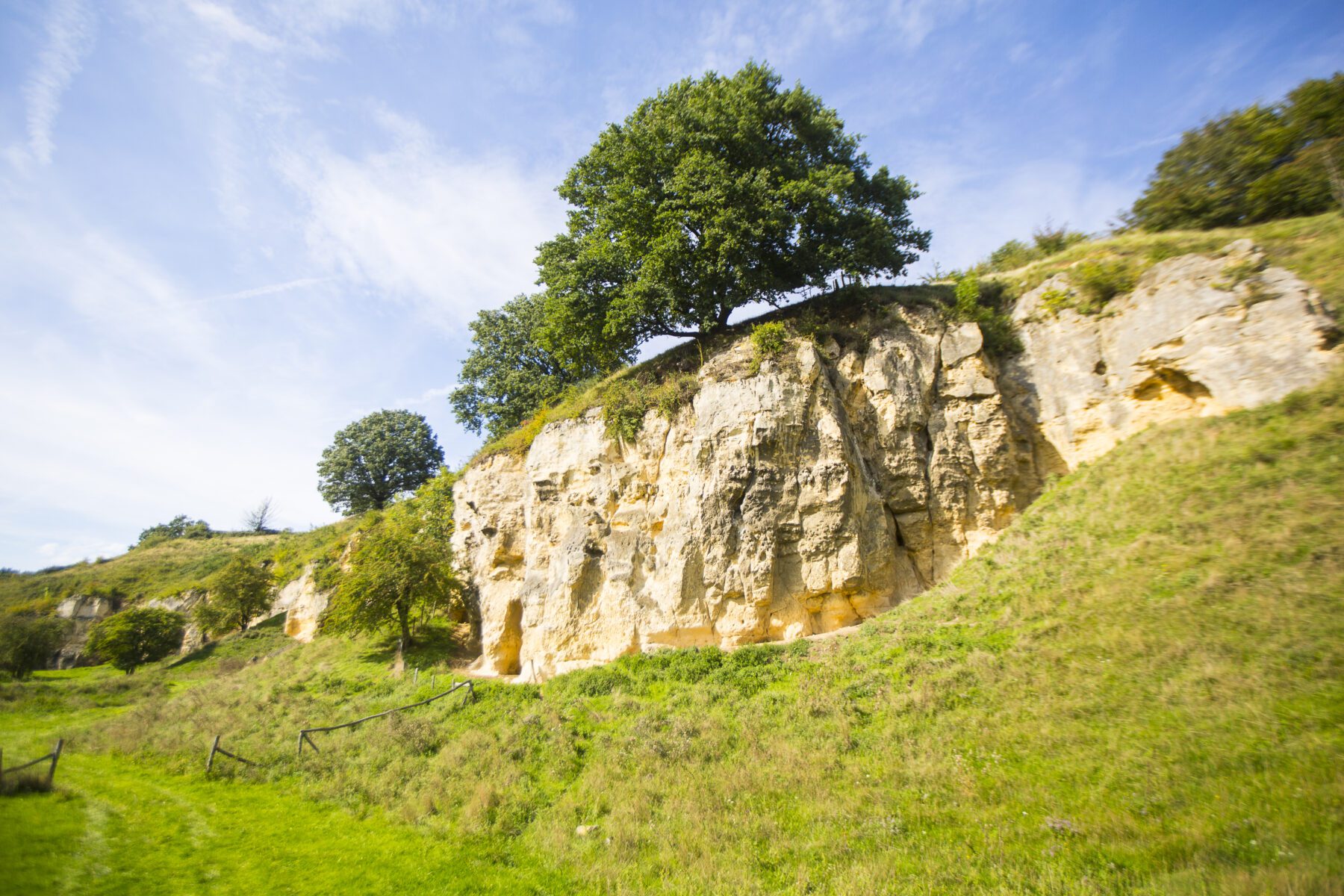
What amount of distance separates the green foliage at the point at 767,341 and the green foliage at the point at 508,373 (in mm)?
15215

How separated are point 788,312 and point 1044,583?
485 inches

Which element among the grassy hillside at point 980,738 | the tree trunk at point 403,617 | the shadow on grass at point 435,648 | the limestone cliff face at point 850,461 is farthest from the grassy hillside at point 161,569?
the limestone cliff face at point 850,461

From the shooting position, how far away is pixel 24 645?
72.4 ft

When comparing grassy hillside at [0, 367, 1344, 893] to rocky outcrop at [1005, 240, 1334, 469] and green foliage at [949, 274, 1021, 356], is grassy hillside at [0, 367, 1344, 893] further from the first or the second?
green foliage at [949, 274, 1021, 356]

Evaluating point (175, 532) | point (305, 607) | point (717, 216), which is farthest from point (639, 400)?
point (175, 532)

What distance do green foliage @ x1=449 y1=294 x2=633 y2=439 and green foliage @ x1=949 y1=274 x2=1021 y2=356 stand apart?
1975 cm

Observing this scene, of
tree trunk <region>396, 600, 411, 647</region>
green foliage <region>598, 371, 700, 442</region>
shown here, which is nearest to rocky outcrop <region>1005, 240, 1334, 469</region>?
green foliage <region>598, 371, 700, 442</region>

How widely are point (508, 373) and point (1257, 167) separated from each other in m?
32.9

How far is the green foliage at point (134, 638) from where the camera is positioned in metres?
29.7

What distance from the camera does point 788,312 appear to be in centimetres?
2062

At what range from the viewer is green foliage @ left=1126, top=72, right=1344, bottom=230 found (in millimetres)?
15227

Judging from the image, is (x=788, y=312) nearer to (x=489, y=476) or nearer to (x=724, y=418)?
(x=724, y=418)

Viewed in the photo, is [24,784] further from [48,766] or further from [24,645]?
[24,645]

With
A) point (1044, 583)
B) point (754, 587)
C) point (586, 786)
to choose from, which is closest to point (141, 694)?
point (586, 786)
